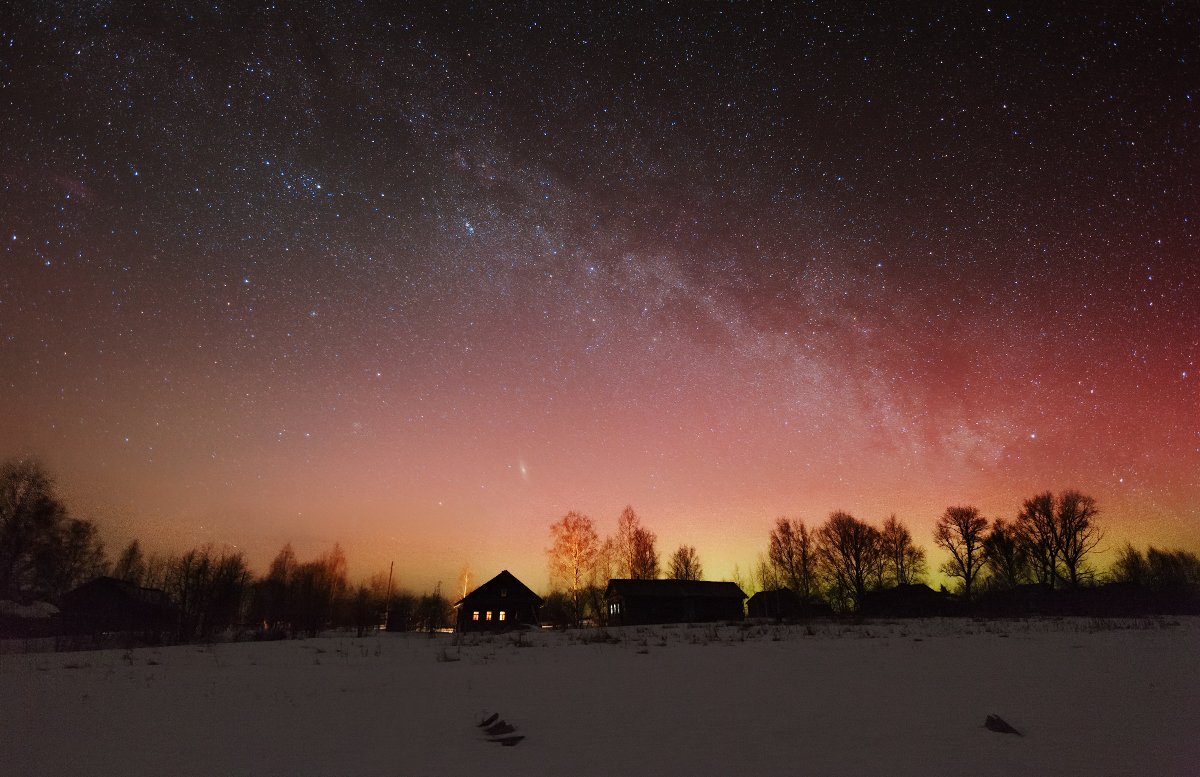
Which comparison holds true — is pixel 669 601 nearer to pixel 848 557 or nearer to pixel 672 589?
pixel 672 589

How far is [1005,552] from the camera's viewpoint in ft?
230

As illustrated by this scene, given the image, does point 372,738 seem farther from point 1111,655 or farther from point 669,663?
point 1111,655

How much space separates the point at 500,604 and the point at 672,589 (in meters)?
17.8

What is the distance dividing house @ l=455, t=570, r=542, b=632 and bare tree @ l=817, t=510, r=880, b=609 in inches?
1667

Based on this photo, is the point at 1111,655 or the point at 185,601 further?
the point at 185,601

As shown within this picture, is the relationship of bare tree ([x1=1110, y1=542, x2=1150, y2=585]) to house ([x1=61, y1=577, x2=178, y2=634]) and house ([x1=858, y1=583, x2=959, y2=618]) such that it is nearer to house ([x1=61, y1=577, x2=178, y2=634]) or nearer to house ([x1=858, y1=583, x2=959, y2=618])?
house ([x1=858, y1=583, x2=959, y2=618])

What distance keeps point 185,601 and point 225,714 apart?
5240 centimetres

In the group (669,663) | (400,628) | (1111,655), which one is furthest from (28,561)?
(1111,655)

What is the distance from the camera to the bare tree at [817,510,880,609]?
7212 centimetres

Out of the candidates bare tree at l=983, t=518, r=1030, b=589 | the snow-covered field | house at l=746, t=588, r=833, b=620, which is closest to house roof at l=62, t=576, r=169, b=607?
the snow-covered field

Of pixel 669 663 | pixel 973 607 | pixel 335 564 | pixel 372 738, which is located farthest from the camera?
pixel 335 564

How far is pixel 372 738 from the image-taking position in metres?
6.20

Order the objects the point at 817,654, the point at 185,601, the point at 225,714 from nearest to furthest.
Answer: the point at 225,714 → the point at 817,654 → the point at 185,601

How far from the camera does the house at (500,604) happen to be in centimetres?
5406
